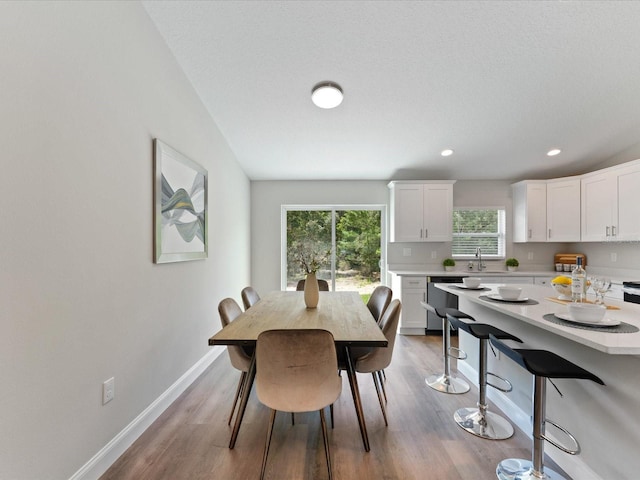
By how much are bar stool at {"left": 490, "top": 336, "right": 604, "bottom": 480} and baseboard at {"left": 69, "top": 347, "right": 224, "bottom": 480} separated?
2.15 metres

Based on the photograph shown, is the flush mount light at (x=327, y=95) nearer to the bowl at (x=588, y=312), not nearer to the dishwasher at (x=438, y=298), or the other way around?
the bowl at (x=588, y=312)

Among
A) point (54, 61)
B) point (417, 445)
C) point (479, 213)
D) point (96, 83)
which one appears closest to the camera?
point (54, 61)

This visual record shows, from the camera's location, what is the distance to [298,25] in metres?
2.22

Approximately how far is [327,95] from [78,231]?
86.9 inches

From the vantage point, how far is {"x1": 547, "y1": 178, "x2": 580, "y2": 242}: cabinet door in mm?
4156

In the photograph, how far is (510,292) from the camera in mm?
2006

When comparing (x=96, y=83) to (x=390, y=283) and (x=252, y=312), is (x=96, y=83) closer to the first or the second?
(x=252, y=312)

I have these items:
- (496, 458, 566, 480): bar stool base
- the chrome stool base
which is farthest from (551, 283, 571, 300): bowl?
(496, 458, 566, 480): bar stool base

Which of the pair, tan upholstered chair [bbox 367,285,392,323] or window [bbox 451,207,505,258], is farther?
window [bbox 451,207,505,258]

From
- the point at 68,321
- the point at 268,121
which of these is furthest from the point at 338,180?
the point at 68,321

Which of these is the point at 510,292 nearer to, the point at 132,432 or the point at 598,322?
the point at 598,322

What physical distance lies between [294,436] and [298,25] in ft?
9.41

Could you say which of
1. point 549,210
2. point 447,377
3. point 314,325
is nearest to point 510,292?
point 447,377

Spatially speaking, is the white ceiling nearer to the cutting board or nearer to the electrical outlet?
the cutting board
